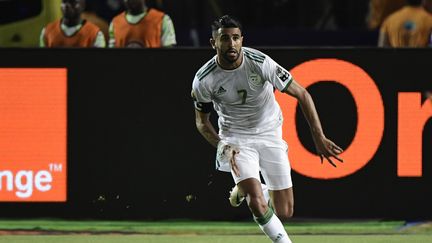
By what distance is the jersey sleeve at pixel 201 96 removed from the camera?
9.49 m

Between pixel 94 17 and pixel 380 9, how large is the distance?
3.83m

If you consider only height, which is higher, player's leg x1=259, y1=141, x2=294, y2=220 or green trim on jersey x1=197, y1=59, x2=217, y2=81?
green trim on jersey x1=197, y1=59, x2=217, y2=81

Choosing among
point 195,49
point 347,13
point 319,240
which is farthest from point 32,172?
point 347,13

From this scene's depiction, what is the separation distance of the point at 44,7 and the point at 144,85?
3.49 m

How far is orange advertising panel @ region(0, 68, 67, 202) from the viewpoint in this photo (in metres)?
11.2

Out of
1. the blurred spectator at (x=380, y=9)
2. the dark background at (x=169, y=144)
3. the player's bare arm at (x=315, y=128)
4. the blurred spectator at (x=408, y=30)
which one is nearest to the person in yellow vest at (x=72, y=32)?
the dark background at (x=169, y=144)

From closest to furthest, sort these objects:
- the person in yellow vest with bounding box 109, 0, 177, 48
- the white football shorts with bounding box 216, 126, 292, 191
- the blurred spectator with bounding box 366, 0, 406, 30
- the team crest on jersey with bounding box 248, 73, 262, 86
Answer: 1. the team crest on jersey with bounding box 248, 73, 262, 86
2. the white football shorts with bounding box 216, 126, 292, 191
3. the person in yellow vest with bounding box 109, 0, 177, 48
4. the blurred spectator with bounding box 366, 0, 406, 30

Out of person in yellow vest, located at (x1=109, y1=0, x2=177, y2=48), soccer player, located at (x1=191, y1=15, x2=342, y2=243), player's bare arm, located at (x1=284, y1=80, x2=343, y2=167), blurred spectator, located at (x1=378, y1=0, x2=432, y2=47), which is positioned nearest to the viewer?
player's bare arm, located at (x1=284, y1=80, x2=343, y2=167)

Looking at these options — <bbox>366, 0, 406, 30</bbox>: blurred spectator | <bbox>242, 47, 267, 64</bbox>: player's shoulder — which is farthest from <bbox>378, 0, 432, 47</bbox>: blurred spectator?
<bbox>242, 47, 267, 64</bbox>: player's shoulder

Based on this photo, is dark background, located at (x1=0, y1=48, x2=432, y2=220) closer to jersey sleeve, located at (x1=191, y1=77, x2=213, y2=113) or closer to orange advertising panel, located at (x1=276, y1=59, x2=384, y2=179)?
orange advertising panel, located at (x1=276, y1=59, x2=384, y2=179)

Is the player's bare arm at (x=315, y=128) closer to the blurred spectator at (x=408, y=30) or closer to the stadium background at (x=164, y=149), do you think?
the stadium background at (x=164, y=149)

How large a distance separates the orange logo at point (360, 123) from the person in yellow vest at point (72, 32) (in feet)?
7.50

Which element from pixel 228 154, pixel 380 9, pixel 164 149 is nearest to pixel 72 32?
pixel 164 149

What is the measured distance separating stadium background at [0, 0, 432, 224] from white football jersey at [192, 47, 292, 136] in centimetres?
161
